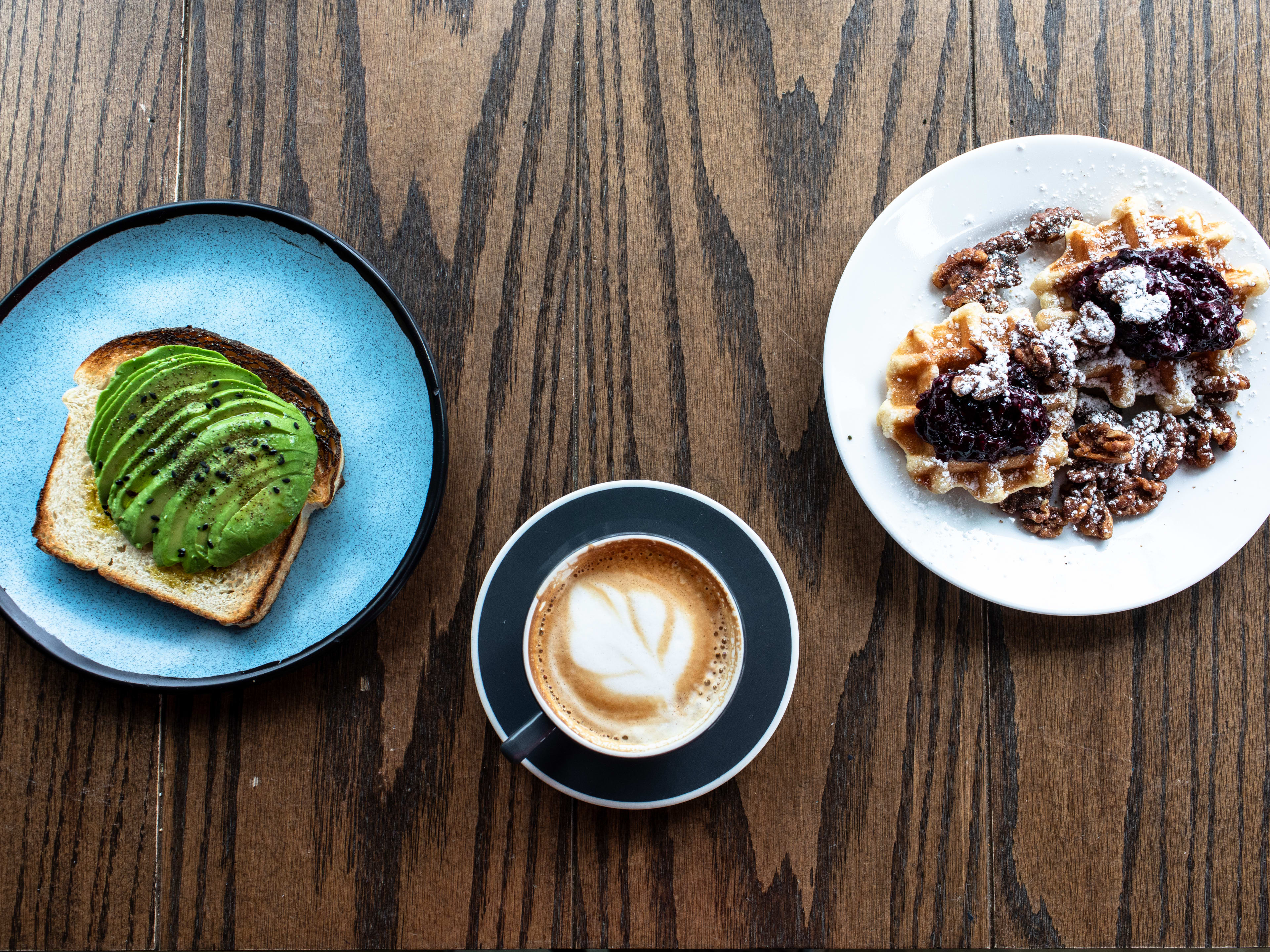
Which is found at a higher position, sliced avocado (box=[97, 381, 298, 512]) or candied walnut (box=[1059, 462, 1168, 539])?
sliced avocado (box=[97, 381, 298, 512])

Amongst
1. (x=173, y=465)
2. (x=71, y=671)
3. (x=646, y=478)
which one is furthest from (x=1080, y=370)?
(x=71, y=671)

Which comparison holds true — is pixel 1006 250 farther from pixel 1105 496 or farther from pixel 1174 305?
pixel 1105 496

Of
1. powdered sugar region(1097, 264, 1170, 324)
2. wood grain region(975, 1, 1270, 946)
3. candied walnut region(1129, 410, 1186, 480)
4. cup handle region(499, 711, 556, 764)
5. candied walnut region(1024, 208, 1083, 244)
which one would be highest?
candied walnut region(1024, 208, 1083, 244)

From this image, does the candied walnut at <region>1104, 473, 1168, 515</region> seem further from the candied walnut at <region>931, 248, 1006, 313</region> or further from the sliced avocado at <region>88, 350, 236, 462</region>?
the sliced avocado at <region>88, 350, 236, 462</region>

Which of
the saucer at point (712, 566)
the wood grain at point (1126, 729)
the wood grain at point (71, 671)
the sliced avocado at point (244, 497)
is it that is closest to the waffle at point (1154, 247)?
the wood grain at point (1126, 729)

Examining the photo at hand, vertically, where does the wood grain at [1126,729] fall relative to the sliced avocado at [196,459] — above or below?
below

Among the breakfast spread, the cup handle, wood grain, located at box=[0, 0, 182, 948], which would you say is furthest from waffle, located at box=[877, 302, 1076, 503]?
wood grain, located at box=[0, 0, 182, 948]

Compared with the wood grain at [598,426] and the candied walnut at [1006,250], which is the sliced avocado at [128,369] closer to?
the wood grain at [598,426]
